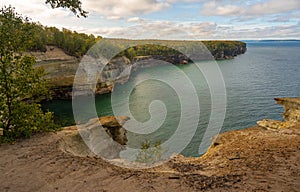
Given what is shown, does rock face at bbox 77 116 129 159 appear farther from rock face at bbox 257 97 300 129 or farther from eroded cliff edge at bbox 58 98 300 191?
rock face at bbox 257 97 300 129

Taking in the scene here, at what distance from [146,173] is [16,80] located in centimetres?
827

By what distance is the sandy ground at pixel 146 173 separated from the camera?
25.7ft

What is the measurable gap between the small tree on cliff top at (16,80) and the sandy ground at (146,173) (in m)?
1.26

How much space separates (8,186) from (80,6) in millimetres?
6780

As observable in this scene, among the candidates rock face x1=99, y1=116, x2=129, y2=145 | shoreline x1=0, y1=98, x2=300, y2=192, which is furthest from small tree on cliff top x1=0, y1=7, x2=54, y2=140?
rock face x1=99, y1=116, x2=129, y2=145

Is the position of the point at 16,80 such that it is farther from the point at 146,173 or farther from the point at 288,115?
the point at 288,115

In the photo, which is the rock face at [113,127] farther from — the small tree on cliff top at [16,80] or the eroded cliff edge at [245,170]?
the small tree on cliff top at [16,80]

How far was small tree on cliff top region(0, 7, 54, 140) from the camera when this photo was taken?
11750 millimetres

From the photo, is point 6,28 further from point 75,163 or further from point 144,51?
point 144,51

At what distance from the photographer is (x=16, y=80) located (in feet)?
40.3

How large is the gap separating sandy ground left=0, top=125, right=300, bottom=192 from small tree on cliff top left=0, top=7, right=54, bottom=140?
1263 mm

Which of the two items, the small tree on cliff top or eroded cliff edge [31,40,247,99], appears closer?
the small tree on cliff top

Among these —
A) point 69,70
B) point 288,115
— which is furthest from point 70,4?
point 69,70

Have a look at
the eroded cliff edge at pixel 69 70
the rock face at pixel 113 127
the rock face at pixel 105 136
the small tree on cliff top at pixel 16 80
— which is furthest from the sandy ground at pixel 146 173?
the eroded cliff edge at pixel 69 70
